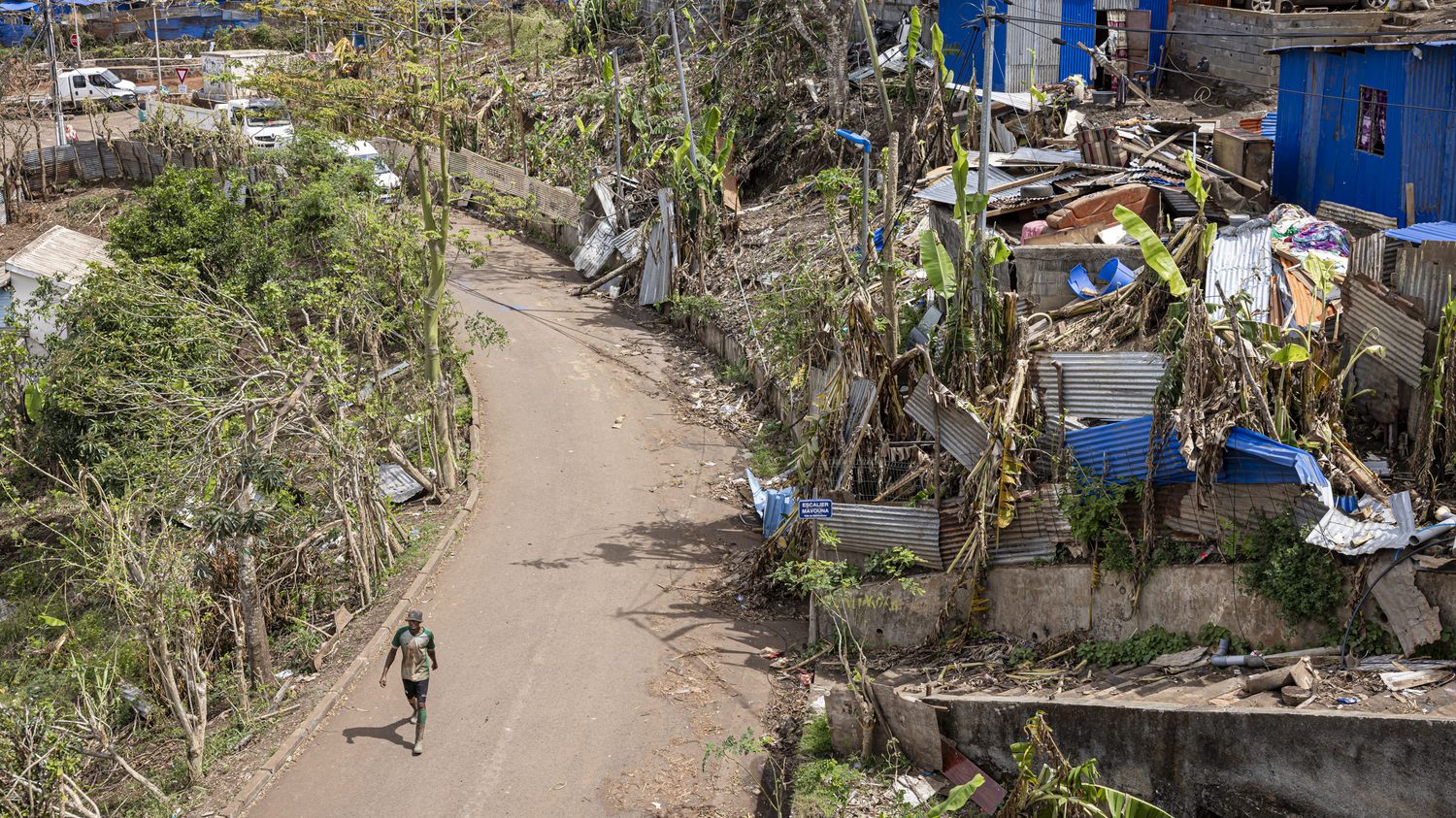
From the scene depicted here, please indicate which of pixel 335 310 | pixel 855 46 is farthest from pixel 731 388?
pixel 855 46

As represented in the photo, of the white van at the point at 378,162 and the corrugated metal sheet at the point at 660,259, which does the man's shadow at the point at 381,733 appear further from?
the white van at the point at 378,162

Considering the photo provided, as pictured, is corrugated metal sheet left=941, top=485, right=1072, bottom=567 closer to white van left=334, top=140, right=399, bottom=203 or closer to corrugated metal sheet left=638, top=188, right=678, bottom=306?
corrugated metal sheet left=638, top=188, right=678, bottom=306

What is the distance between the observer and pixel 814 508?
1155 cm

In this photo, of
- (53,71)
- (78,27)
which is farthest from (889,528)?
(78,27)

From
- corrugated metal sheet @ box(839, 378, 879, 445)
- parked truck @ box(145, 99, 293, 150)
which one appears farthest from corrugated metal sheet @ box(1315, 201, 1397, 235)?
parked truck @ box(145, 99, 293, 150)

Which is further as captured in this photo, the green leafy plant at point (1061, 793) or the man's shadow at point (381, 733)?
the man's shadow at point (381, 733)

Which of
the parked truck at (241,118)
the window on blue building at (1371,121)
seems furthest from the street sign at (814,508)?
the parked truck at (241,118)

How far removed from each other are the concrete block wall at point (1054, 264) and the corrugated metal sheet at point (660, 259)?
30.4 feet

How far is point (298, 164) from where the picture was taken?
69.4 ft

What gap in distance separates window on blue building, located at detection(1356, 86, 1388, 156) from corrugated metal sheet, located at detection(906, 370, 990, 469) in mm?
7275

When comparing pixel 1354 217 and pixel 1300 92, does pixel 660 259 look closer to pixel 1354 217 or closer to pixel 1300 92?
pixel 1300 92

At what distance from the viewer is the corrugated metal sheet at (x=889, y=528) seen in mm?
11625

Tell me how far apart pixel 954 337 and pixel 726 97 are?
16064 millimetres

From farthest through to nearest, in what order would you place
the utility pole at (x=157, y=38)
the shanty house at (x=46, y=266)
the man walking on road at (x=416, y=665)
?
the utility pole at (x=157, y=38), the shanty house at (x=46, y=266), the man walking on road at (x=416, y=665)
